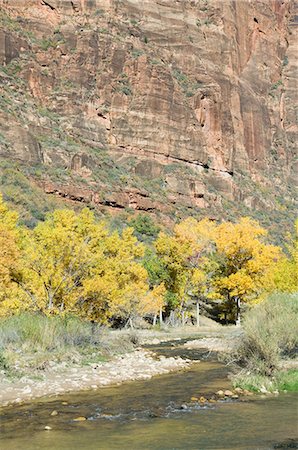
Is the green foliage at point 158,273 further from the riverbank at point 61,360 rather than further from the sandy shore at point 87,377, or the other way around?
the sandy shore at point 87,377

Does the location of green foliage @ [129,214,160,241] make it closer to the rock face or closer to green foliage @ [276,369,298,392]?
the rock face

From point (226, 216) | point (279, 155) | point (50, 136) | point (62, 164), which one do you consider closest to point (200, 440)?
point (62, 164)

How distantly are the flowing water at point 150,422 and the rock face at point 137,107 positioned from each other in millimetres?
54499

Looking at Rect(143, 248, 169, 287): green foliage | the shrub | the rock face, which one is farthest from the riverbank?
the rock face

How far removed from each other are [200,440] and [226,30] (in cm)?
11879

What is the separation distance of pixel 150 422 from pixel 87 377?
530 cm

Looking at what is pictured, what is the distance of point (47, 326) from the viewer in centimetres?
1777

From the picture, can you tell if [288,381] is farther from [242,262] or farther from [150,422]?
[242,262]

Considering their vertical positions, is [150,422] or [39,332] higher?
Answer: [39,332]

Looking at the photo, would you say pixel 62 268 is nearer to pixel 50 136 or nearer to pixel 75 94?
pixel 50 136

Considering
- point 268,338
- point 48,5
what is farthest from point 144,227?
point 268,338

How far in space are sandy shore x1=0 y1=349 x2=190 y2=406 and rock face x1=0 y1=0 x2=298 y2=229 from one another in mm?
48762

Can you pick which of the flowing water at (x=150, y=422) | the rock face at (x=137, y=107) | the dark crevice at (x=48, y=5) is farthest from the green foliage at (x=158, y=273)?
the dark crevice at (x=48, y=5)

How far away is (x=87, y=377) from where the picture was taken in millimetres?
15570
